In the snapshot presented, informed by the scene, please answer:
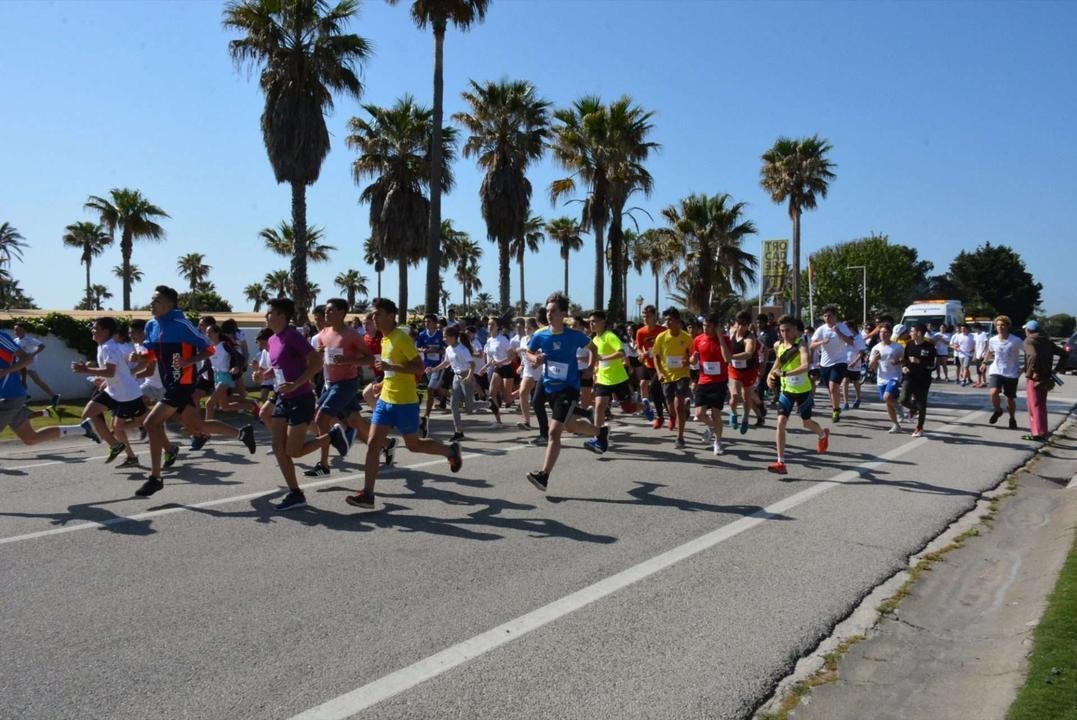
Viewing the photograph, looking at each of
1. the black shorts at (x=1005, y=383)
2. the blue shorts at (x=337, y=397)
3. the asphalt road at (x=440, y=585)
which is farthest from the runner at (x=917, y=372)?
the blue shorts at (x=337, y=397)

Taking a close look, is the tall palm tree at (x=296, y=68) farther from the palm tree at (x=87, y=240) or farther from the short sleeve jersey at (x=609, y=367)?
the palm tree at (x=87, y=240)

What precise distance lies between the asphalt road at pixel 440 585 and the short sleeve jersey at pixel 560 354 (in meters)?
1.14

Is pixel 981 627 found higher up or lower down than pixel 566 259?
lower down

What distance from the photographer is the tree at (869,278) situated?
7438cm

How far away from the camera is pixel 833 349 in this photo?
15.0 metres

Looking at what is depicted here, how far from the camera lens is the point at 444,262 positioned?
63.9 meters

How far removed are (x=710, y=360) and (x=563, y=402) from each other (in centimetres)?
272

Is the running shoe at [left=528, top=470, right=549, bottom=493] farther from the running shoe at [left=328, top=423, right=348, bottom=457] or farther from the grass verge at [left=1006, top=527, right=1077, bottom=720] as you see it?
the grass verge at [left=1006, top=527, right=1077, bottom=720]

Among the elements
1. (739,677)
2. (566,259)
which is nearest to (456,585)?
(739,677)

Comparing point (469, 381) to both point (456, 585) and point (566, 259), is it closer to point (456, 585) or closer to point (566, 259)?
point (456, 585)

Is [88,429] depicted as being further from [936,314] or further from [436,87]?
[936,314]

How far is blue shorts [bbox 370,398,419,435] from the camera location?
738cm

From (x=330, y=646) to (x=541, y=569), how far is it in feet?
5.77

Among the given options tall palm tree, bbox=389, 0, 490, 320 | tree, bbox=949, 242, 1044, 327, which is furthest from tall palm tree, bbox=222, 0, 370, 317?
tree, bbox=949, 242, 1044, 327
